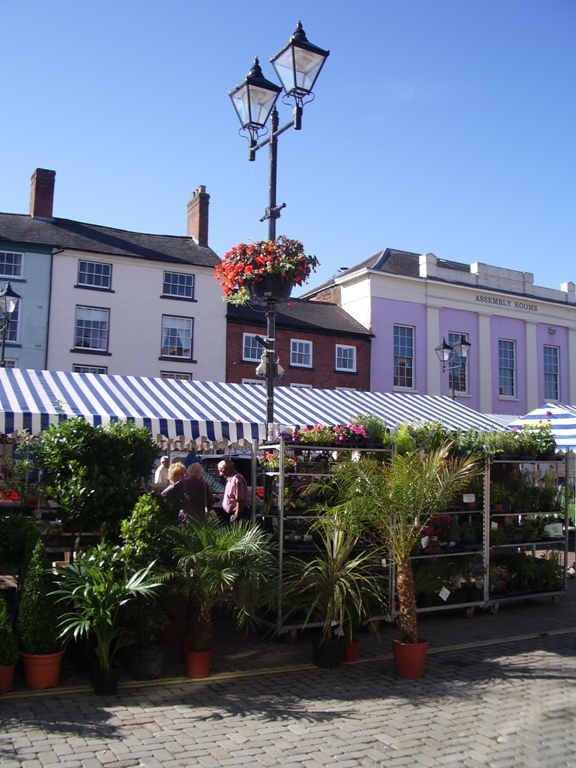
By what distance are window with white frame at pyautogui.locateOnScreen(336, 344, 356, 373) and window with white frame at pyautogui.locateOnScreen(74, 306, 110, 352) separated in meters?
9.37

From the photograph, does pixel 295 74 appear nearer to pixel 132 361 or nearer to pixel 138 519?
pixel 138 519

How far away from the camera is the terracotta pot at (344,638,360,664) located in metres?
7.25

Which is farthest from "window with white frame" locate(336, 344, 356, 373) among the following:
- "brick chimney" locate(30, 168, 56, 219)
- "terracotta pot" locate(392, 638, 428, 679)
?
"terracotta pot" locate(392, 638, 428, 679)

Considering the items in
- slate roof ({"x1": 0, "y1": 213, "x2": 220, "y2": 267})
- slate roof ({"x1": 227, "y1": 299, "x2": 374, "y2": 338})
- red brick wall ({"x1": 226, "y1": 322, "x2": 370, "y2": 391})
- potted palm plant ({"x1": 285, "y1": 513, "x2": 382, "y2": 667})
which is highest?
slate roof ({"x1": 0, "y1": 213, "x2": 220, "y2": 267})

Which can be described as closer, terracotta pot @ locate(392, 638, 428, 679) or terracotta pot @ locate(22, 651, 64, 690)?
terracotta pot @ locate(22, 651, 64, 690)

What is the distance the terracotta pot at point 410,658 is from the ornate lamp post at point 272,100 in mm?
3060

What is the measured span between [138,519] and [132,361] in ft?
68.5

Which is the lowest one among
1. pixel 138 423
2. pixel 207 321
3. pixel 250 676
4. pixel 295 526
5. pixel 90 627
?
pixel 250 676

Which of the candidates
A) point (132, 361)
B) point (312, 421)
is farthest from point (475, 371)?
point (312, 421)

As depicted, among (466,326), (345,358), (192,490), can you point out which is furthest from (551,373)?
(192,490)

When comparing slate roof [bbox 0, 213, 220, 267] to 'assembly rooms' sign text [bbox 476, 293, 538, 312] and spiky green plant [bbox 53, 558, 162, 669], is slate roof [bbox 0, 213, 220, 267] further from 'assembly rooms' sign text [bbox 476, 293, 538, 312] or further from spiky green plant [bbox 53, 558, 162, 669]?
spiky green plant [bbox 53, 558, 162, 669]

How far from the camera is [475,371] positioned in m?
32.5

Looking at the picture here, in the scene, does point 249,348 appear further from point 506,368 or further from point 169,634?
point 169,634

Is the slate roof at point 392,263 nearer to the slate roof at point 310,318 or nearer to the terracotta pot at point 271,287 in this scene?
the slate roof at point 310,318
